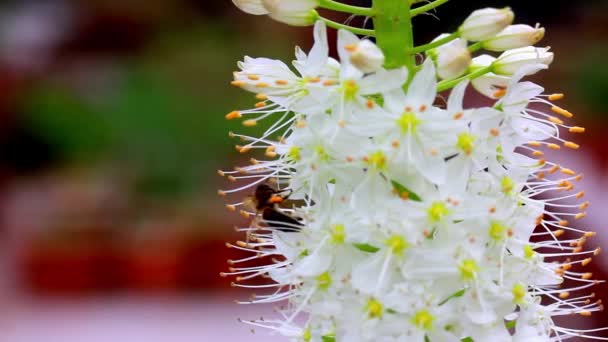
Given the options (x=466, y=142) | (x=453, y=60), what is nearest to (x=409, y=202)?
(x=466, y=142)

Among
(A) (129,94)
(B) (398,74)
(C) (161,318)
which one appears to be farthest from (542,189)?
(A) (129,94)

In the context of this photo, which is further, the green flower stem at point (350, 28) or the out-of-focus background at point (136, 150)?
the out-of-focus background at point (136, 150)

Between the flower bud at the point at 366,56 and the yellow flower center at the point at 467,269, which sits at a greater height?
the flower bud at the point at 366,56

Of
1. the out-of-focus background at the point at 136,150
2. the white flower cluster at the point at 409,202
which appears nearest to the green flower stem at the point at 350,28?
the white flower cluster at the point at 409,202

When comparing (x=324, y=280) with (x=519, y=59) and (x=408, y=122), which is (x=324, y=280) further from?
(x=519, y=59)

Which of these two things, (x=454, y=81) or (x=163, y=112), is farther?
(x=163, y=112)

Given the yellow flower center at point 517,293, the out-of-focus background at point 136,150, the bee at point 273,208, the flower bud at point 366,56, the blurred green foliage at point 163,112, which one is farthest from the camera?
the blurred green foliage at point 163,112

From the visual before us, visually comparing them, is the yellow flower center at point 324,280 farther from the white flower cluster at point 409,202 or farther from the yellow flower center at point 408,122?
the yellow flower center at point 408,122
